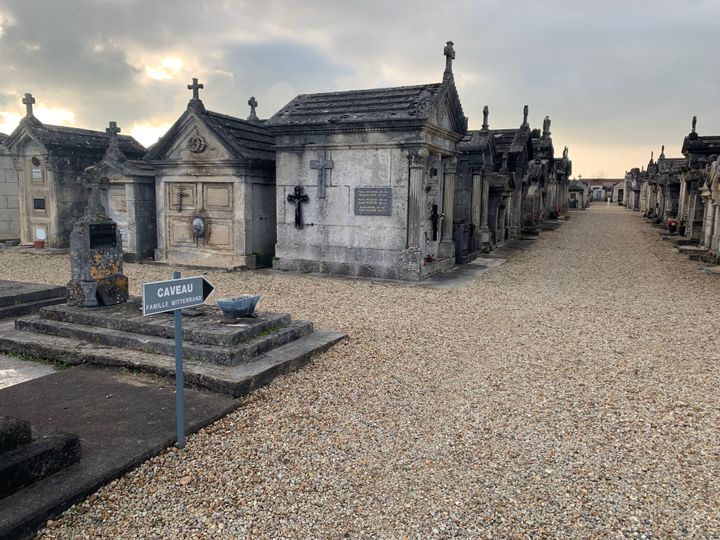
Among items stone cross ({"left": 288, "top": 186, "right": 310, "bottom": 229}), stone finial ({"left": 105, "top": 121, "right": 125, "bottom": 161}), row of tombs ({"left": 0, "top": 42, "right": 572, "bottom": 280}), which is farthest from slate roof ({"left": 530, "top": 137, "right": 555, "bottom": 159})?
stone finial ({"left": 105, "top": 121, "right": 125, "bottom": 161})

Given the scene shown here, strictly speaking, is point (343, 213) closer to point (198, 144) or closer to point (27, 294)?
point (198, 144)

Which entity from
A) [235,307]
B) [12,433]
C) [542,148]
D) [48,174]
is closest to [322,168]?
[235,307]

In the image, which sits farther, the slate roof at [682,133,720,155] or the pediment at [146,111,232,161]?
the slate roof at [682,133,720,155]

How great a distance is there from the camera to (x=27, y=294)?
342 inches

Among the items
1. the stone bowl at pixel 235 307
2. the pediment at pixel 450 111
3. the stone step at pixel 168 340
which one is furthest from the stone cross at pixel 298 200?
the stone bowl at pixel 235 307

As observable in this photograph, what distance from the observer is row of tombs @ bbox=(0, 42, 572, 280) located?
40.4 feet

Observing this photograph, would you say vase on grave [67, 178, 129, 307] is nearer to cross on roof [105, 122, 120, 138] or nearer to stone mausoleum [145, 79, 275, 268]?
stone mausoleum [145, 79, 275, 268]

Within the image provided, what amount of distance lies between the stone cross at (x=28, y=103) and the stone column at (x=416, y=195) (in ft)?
42.6

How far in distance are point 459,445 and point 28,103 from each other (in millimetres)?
18422

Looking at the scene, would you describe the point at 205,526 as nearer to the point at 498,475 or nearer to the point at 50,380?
the point at 498,475

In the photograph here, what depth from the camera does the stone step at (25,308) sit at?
26.8ft

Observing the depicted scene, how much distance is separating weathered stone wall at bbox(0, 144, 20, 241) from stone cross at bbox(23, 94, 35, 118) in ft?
8.76

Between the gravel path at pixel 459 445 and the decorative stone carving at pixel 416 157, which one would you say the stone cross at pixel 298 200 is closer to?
the decorative stone carving at pixel 416 157

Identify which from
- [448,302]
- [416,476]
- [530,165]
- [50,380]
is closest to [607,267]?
[448,302]
